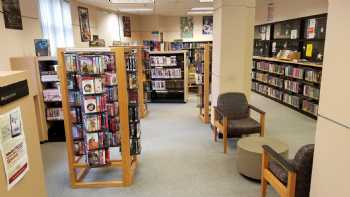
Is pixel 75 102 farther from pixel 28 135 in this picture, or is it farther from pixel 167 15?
pixel 167 15

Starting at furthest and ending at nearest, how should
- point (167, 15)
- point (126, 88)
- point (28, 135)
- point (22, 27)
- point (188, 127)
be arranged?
1. point (167, 15)
2. point (188, 127)
3. point (22, 27)
4. point (126, 88)
5. point (28, 135)

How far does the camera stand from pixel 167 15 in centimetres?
1162

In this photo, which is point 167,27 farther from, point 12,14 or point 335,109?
point 335,109

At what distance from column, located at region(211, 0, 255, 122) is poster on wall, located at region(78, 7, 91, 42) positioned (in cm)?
447

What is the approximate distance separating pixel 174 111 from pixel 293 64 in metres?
3.37

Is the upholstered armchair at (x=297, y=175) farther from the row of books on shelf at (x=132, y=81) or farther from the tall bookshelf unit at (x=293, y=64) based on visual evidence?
the tall bookshelf unit at (x=293, y=64)

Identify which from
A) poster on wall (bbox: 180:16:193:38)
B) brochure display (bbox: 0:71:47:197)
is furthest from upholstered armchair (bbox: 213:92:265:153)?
poster on wall (bbox: 180:16:193:38)

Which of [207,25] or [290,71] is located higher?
[207,25]

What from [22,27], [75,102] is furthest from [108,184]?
[22,27]

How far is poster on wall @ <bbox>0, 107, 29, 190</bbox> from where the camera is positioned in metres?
1.20

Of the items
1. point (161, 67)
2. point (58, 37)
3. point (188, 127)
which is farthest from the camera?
point (161, 67)

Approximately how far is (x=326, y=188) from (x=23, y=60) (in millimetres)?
4560

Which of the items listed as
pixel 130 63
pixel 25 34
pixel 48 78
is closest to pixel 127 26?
pixel 25 34

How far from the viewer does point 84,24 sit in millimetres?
7613
